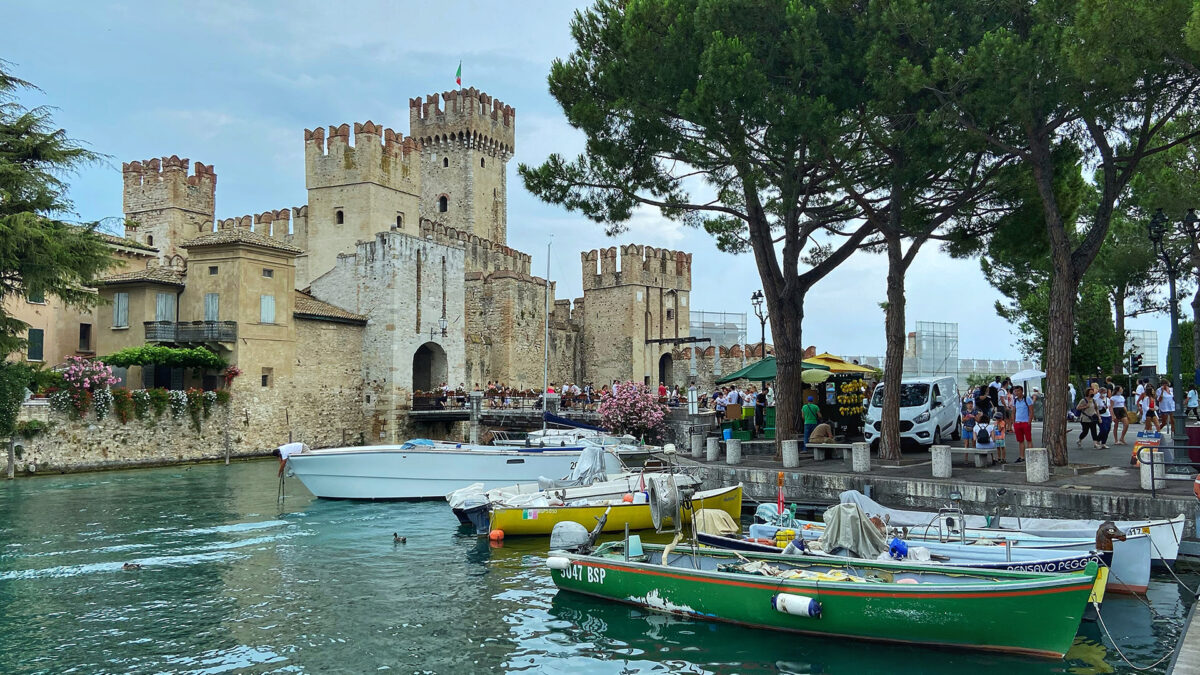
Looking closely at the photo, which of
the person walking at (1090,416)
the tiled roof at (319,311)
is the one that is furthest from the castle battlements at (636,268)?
the person walking at (1090,416)

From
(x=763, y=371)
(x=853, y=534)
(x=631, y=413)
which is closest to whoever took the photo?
(x=853, y=534)

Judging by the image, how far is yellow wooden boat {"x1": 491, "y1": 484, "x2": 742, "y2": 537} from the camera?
14.4 m

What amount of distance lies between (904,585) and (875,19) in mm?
9476

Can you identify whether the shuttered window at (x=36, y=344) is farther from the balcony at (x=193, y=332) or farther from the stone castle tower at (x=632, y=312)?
the stone castle tower at (x=632, y=312)

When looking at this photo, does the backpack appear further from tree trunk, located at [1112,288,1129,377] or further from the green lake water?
tree trunk, located at [1112,288,1129,377]

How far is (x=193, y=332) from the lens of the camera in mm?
29734

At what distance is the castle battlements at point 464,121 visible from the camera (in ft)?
170

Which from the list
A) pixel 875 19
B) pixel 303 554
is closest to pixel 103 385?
pixel 303 554

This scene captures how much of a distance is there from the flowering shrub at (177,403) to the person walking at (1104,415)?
2552cm

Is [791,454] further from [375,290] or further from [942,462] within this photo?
[375,290]

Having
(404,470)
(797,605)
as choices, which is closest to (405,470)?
(404,470)

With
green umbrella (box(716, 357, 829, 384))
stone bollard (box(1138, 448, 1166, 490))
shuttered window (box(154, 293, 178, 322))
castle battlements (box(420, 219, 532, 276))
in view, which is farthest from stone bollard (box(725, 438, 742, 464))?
castle battlements (box(420, 219, 532, 276))

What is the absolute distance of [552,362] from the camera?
4391cm

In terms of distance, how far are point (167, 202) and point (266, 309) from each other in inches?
615
